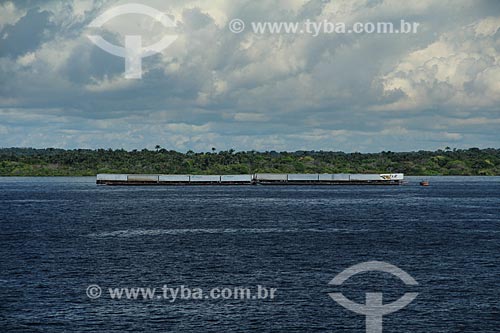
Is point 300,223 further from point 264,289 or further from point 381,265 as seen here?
point 264,289

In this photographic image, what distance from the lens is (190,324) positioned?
5672 centimetres

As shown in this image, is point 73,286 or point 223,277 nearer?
point 73,286

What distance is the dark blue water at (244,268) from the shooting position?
5781cm

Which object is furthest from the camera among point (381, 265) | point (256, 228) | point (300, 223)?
point (300, 223)

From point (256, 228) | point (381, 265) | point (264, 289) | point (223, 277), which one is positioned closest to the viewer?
point (264, 289)

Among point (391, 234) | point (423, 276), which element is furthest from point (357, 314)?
point (391, 234)

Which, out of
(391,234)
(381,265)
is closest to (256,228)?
(391,234)

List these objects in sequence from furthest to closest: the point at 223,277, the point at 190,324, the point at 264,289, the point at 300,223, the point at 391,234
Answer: the point at 300,223 → the point at 391,234 → the point at 223,277 → the point at 264,289 → the point at 190,324

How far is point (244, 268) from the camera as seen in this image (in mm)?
80938

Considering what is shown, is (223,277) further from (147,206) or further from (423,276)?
(147,206)

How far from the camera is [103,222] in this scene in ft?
477

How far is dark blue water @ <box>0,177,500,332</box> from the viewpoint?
5781 cm

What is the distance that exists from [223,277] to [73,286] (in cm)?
1594

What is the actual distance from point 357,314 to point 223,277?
19.5 meters
